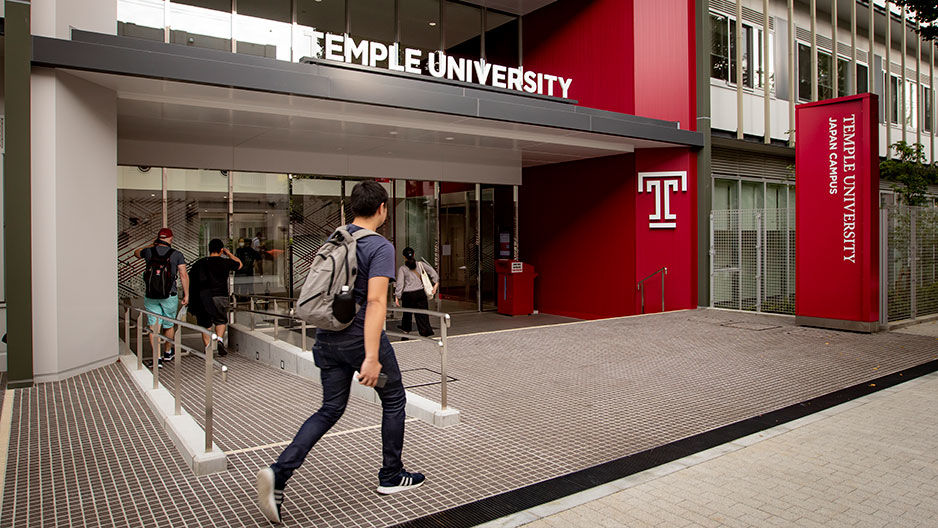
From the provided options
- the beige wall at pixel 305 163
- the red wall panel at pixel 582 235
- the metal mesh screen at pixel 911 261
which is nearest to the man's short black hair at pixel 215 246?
the beige wall at pixel 305 163

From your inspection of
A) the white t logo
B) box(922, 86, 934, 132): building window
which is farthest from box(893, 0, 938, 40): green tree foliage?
box(922, 86, 934, 132): building window

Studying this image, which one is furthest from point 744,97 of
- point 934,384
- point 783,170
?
point 934,384

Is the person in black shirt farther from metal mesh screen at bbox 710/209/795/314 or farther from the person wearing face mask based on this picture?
metal mesh screen at bbox 710/209/795/314

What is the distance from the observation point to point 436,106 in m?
9.81

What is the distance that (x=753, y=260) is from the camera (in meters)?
13.3

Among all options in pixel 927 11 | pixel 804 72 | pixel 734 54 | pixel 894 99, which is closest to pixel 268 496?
pixel 927 11

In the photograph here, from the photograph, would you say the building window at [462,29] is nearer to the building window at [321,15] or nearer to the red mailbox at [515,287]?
the building window at [321,15]

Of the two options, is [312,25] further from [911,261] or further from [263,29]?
[911,261]

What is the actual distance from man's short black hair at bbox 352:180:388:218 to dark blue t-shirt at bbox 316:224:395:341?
18cm

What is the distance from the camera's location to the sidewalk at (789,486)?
3.59 m

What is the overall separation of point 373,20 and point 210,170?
544 centimetres

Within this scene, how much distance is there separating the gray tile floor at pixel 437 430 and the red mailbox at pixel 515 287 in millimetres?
5847

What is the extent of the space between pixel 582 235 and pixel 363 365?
12.1 metres

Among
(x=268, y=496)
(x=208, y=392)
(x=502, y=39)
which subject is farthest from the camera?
(x=502, y=39)
